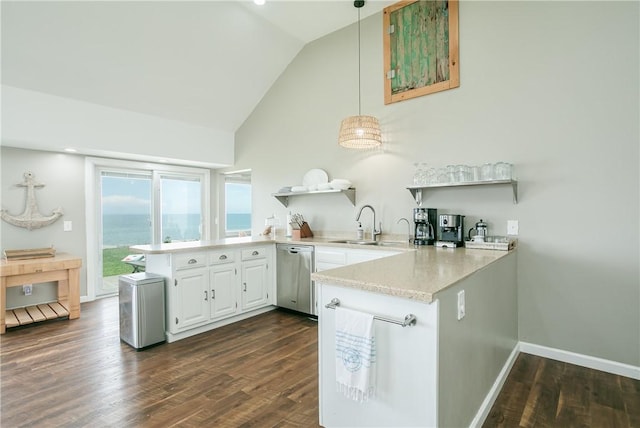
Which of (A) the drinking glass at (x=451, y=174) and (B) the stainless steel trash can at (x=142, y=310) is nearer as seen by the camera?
(B) the stainless steel trash can at (x=142, y=310)

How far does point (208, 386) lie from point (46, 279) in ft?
9.31

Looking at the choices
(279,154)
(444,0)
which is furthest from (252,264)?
(444,0)

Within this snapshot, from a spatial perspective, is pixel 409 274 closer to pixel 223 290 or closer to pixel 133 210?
pixel 223 290

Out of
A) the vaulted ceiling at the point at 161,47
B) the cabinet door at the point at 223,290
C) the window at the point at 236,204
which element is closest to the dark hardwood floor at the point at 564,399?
the cabinet door at the point at 223,290

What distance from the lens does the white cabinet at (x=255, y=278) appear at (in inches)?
152

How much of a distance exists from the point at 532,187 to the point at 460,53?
1.52 meters

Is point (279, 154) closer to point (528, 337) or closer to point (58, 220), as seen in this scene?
point (58, 220)

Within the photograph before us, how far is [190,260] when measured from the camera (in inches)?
Result: 130

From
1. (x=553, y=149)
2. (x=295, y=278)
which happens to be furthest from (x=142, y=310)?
(x=553, y=149)

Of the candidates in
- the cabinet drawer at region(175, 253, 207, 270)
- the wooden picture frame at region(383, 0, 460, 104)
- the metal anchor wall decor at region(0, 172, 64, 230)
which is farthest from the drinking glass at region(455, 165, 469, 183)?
the metal anchor wall decor at region(0, 172, 64, 230)

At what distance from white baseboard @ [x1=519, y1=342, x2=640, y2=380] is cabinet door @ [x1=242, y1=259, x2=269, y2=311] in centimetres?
276

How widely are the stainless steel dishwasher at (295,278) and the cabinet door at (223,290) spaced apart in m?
0.61

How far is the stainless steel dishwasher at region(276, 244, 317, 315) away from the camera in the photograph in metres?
3.86

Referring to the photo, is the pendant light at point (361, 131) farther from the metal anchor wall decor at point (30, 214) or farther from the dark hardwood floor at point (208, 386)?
the metal anchor wall decor at point (30, 214)
